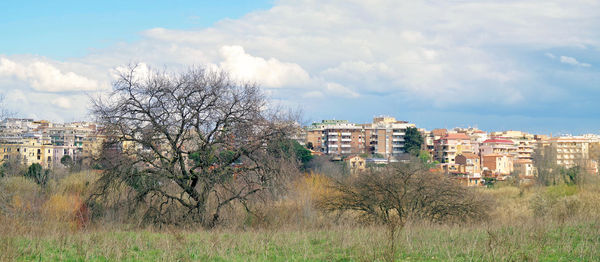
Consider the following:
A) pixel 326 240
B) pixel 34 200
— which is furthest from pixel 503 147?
pixel 326 240

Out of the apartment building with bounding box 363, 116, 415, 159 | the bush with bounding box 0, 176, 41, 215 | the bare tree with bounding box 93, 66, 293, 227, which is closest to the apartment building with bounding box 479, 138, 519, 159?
the apartment building with bounding box 363, 116, 415, 159

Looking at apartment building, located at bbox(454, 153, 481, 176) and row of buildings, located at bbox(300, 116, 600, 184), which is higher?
row of buildings, located at bbox(300, 116, 600, 184)

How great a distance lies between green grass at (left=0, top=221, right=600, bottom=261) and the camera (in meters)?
10.3

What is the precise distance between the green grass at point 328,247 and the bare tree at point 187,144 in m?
6.16

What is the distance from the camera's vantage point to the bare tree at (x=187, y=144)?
19562 mm

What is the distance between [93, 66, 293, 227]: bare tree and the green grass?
243 inches

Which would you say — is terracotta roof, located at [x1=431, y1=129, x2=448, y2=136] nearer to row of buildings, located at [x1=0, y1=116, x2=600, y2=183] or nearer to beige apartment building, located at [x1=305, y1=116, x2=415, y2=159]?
row of buildings, located at [x1=0, y1=116, x2=600, y2=183]

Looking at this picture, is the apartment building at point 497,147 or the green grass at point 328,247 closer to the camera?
the green grass at point 328,247

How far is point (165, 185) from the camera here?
20.5 metres

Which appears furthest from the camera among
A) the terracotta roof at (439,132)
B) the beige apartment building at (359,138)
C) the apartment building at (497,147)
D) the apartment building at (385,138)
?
the terracotta roof at (439,132)

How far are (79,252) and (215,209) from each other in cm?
1001

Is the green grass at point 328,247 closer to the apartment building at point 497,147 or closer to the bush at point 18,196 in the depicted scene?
the bush at point 18,196

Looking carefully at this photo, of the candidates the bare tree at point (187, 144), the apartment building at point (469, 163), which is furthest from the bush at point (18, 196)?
the apartment building at point (469, 163)

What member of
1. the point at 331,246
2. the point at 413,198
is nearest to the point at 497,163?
the point at 413,198
